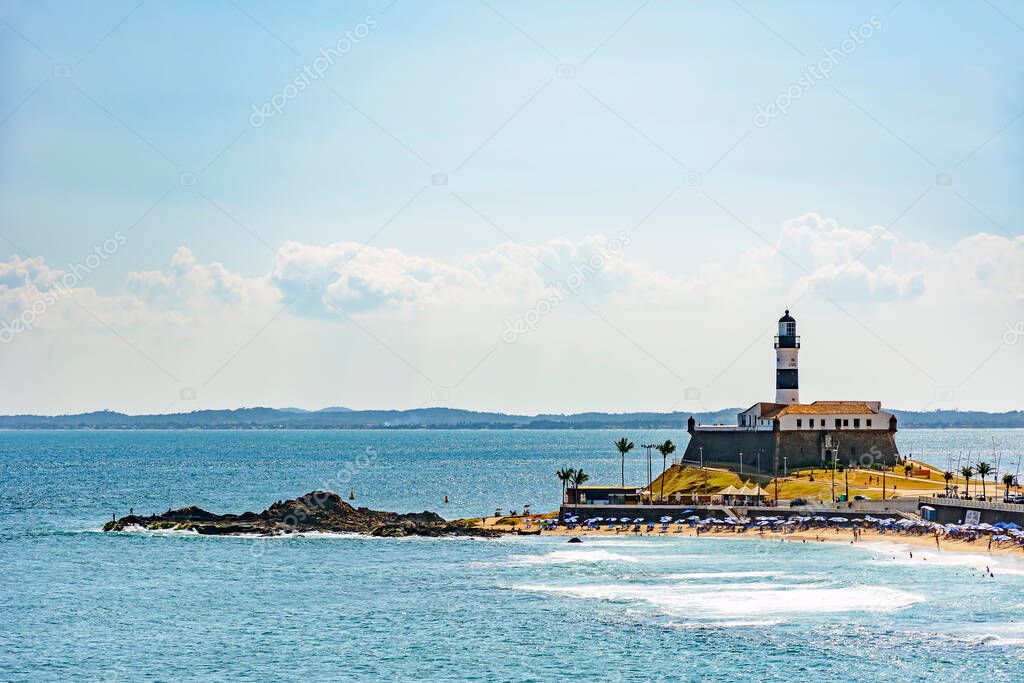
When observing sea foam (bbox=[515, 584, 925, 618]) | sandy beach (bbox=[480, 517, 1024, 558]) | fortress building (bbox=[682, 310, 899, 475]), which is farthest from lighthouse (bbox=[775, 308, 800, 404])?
sea foam (bbox=[515, 584, 925, 618])

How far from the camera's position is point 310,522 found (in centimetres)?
11181

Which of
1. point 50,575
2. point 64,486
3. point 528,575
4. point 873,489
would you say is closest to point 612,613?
point 528,575

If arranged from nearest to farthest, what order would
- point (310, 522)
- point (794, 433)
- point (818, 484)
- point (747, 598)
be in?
point (747, 598)
point (310, 522)
point (818, 484)
point (794, 433)

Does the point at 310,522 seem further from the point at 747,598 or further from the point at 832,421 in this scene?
the point at 832,421

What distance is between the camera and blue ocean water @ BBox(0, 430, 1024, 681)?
2223 inches

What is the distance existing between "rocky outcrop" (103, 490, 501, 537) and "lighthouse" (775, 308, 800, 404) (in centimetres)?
4121

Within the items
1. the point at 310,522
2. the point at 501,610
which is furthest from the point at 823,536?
the point at 310,522

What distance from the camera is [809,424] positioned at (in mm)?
126438

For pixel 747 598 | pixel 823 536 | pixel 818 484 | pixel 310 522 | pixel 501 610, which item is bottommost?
pixel 501 610

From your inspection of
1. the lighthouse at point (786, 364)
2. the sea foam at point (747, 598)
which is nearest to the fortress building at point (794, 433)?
the lighthouse at point (786, 364)

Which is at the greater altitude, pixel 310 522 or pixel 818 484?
pixel 818 484

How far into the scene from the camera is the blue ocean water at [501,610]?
5647cm

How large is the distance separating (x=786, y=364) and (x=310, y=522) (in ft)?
184

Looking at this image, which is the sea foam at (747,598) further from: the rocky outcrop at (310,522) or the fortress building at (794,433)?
the fortress building at (794,433)
